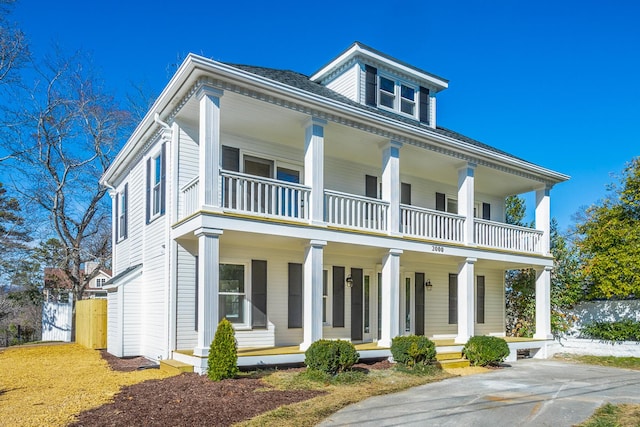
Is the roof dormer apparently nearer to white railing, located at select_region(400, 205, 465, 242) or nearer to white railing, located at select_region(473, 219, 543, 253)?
white railing, located at select_region(400, 205, 465, 242)

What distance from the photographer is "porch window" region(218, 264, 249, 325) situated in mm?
12727

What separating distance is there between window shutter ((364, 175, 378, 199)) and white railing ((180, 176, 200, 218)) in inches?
229

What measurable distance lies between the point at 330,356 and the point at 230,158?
18.3ft

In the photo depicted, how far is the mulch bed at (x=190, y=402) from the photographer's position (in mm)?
7133

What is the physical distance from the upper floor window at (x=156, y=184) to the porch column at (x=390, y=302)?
5905mm

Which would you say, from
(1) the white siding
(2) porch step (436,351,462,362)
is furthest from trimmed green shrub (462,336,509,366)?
(1) the white siding

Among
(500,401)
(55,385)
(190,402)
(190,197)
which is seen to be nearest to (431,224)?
(500,401)

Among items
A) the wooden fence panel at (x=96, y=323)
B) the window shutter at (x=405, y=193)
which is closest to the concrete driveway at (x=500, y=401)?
the window shutter at (x=405, y=193)

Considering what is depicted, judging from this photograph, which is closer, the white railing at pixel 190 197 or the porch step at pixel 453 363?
the white railing at pixel 190 197

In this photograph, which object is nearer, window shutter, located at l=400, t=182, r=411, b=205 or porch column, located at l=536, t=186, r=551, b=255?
window shutter, located at l=400, t=182, r=411, b=205

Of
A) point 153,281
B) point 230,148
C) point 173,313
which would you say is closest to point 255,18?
point 230,148

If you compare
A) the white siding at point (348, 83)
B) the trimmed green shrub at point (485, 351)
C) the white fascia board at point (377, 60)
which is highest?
the white fascia board at point (377, 60)

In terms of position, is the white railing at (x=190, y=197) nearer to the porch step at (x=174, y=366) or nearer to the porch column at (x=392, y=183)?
the porch step at (x=174, y=366)

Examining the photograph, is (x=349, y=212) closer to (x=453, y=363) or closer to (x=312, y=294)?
(x=312, y=294)
